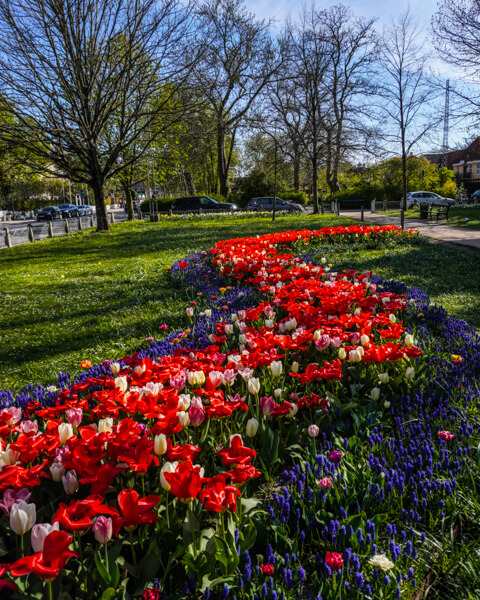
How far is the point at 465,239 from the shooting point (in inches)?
560

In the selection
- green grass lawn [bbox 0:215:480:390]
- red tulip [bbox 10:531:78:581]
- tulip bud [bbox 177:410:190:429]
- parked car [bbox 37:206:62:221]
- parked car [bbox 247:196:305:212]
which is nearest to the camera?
red tulip [bbox 10:531:78:581]

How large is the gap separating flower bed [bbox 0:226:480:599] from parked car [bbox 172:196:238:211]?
3029 centimetres

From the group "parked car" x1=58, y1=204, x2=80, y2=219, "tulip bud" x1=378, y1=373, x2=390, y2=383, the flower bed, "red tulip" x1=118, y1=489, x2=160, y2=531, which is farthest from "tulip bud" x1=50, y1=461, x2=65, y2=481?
"parked car" x1=58, y1=204, x2=80, y2=219

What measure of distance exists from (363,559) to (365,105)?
3552 cm

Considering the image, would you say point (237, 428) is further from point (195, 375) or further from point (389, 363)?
point (389, 363)

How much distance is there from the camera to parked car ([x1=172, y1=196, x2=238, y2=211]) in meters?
33.4

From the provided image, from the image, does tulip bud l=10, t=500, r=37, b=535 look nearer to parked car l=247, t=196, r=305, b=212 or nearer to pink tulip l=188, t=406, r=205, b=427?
pink tulip l=188, t=406, r=205, b=427

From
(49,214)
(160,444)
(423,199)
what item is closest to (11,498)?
(160,444)

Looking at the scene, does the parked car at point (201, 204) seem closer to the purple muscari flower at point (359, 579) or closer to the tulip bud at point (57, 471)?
the tulip bud at point (57, 471)

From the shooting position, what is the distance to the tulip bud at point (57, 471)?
6.63 feet

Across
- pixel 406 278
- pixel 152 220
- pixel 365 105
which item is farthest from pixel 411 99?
pixel 406 278

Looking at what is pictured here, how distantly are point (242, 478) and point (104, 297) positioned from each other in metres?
6.47

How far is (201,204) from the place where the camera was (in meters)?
34.2

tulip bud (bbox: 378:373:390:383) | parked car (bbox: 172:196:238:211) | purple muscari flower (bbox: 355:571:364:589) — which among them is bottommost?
purple muscari flower (bbox: 355:571:364:589)
